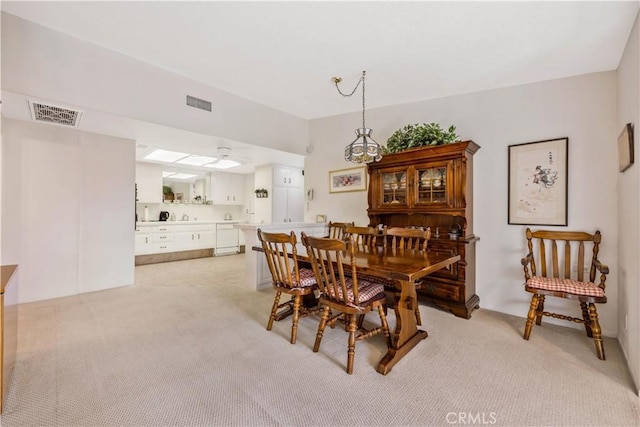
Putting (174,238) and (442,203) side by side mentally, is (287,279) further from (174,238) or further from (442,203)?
(174,238)

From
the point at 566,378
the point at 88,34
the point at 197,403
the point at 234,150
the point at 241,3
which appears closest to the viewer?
the point at 197,403

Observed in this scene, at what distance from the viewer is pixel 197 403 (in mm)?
1639

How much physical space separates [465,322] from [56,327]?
4.03 m

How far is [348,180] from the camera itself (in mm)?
4480

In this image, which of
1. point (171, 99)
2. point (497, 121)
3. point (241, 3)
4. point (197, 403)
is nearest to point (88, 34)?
point (171, 99)

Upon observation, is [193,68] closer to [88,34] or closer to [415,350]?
[88,34]

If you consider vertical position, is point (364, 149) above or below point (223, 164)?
below

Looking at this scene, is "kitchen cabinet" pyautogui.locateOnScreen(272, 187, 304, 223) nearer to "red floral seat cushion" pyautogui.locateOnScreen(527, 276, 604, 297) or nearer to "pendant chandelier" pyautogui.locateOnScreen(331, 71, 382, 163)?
"pendant chandelier" pyautogui.locateOnScreen(331, 71, 382, 163)

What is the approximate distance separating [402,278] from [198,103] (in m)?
3.30

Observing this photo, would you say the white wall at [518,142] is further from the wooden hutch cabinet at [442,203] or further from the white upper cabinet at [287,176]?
the white upper cabinet at [287,176]

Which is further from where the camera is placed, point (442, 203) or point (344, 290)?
point (442, 203)

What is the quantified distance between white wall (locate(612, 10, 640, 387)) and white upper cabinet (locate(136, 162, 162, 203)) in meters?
7.42

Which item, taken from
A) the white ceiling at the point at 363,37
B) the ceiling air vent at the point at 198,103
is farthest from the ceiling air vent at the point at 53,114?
the ceiling air vent at the point at 198,103

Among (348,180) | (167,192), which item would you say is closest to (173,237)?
(167,192)
